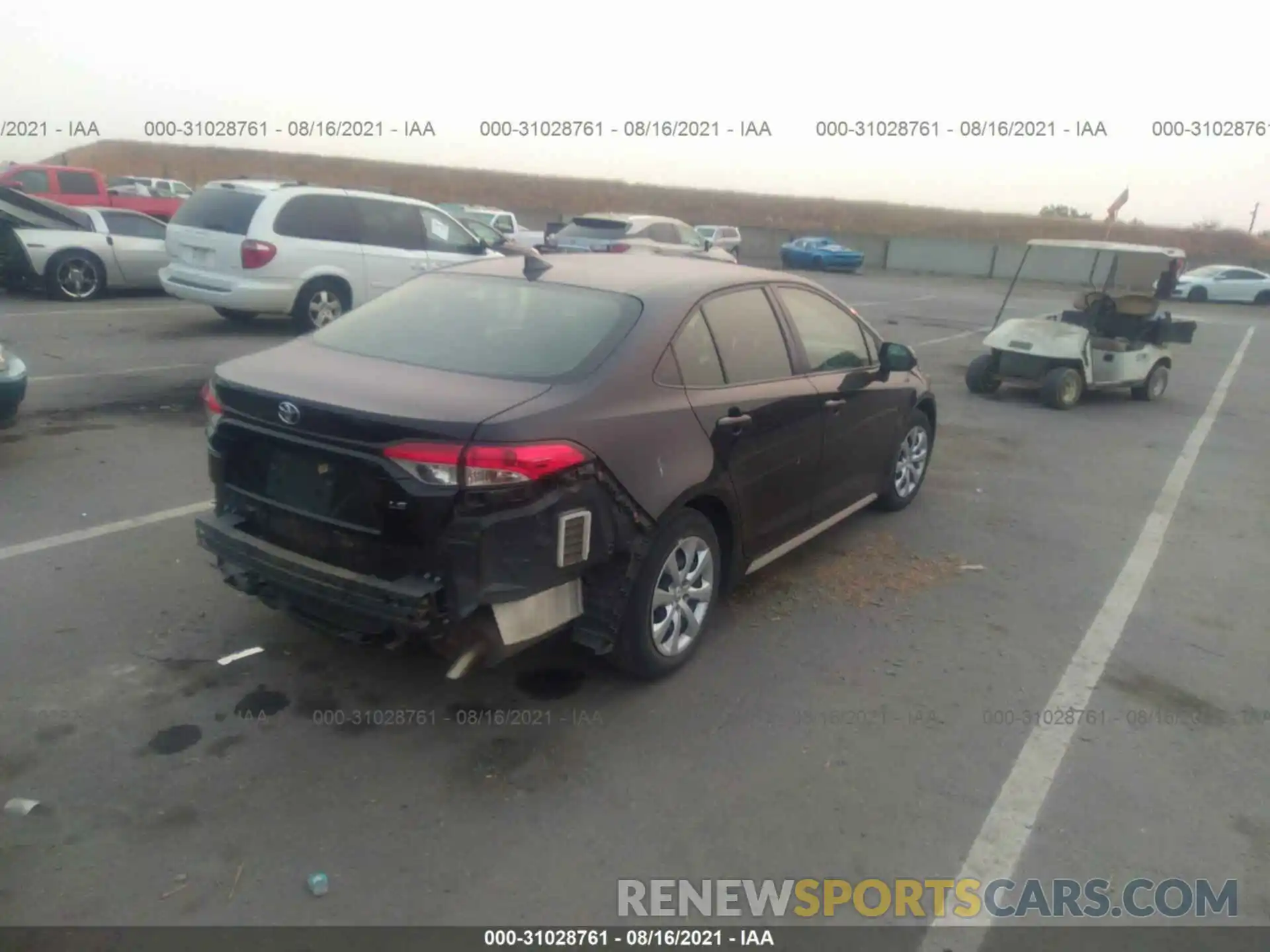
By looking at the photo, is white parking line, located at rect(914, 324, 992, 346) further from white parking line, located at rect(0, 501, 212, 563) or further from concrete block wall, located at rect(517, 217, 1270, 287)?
concrete block wall, located at rect(517, 217, 1270, 287)

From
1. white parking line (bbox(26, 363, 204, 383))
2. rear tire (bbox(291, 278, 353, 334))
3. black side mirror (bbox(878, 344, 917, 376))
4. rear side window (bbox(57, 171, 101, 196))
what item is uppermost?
black side mirror (bbox(878, 344, 917, 376))

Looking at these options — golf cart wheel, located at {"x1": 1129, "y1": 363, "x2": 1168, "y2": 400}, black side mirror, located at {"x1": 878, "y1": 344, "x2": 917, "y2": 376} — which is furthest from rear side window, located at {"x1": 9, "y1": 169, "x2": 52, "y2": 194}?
golf cart wheel, located at {"x1": 1129, "y1": 363, "x2": 1168, "y2": 400}

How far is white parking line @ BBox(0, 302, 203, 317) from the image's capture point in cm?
1216

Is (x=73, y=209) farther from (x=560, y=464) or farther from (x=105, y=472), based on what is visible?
(x=560, y=464)

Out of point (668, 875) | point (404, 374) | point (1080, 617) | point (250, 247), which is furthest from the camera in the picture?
point (250, 247)

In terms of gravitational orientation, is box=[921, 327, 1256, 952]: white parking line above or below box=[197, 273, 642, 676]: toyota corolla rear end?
below

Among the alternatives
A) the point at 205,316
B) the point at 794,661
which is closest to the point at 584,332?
the point at 794,661

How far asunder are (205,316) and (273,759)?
37.5 ft

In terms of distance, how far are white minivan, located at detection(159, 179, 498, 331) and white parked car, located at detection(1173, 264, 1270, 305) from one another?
94.1 ft

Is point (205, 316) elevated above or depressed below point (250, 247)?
below

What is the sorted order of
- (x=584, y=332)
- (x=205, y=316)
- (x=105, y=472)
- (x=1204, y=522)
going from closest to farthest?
1. (x=584, y=332)
2. (x=105, y=472)
3. (x=1204, y=522)
4. (x=205, y=316)

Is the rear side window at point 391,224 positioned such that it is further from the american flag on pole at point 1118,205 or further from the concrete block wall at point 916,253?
the concrete block wall at point 916,253

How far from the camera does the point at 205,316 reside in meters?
13.2

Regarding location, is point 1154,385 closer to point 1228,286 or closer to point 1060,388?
point 1060,388
